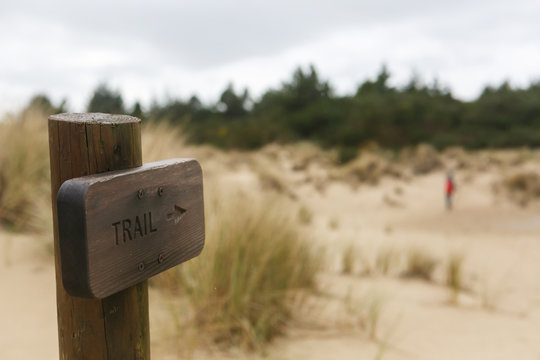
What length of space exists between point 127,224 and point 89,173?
0.53 ft

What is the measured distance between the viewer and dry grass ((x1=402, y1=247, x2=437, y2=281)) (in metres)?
5.43

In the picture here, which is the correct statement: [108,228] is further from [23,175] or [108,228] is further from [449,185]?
[449,185]

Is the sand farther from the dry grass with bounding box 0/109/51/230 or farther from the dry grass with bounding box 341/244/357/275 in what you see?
the dry grass with bounding box 0/109/51/230

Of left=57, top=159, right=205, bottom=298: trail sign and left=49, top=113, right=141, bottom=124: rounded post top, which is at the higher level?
left=49, top=113, right=141, bottom=124: rounded post top

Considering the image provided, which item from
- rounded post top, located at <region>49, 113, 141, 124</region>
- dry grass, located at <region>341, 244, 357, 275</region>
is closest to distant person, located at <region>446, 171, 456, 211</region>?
dry grass, located at <region>341, 244, 357, 275</region>

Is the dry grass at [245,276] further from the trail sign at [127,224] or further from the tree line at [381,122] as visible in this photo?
the tree line at [381,122]

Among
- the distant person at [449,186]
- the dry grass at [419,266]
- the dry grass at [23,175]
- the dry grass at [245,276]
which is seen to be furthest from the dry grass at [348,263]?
the distant person at [449,186]

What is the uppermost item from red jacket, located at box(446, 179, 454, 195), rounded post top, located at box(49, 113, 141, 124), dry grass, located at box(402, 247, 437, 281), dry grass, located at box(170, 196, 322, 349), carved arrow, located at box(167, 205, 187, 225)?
rounded post top, located at box(49, 113, 141, 124)

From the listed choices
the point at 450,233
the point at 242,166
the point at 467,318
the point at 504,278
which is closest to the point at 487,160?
the point at 242,166

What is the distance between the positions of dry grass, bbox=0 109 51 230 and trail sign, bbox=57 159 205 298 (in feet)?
11.4

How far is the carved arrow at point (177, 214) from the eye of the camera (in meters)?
1.48

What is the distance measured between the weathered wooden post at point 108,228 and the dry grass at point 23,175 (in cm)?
348

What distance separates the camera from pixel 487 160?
1662 cm

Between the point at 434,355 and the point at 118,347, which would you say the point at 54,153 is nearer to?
the point at 118,347
